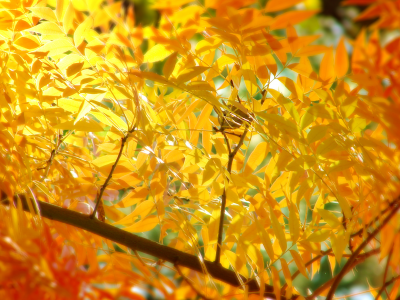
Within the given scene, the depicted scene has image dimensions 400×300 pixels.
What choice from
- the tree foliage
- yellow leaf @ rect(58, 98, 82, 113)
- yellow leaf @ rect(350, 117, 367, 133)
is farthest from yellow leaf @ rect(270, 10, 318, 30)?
yellow leaf @ rect(58, 98, 82, 113)

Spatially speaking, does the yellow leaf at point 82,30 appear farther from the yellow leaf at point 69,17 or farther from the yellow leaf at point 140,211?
the yellow leaf at point 140,211

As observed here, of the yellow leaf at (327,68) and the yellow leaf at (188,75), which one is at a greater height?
the yellow leaf at (188,75)

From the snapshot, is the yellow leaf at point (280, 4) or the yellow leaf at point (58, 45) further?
the yellow leaf at point (58, 45)

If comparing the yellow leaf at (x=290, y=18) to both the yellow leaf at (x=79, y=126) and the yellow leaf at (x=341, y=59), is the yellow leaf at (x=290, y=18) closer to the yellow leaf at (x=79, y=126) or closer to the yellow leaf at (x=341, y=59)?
the yellow leaf at (x=341, y=59)

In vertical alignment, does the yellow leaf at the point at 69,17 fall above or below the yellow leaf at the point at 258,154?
above

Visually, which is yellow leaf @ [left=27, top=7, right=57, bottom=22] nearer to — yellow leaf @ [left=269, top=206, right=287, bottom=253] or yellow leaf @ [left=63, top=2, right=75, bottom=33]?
yellow leaf @ [left=63, top=2, right=75, bottom=33]

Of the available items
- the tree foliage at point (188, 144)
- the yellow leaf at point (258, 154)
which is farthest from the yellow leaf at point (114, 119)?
the yellow leaf at point (258, 154)

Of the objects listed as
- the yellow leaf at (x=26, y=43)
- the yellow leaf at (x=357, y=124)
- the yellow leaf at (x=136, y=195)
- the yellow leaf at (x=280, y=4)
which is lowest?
the yellow leaf at (x=136, y=195)

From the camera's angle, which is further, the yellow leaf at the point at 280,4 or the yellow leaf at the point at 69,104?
the yellow leaf at the point at 69,104
